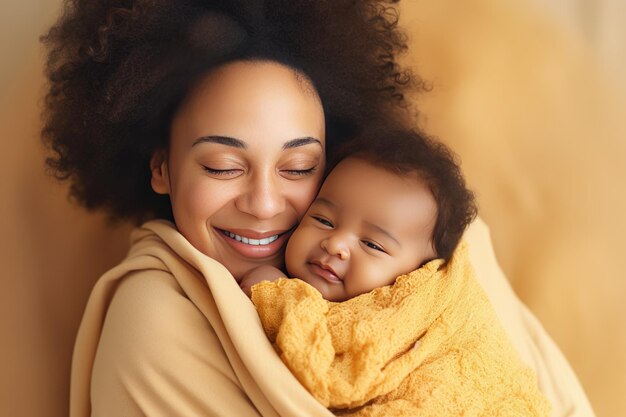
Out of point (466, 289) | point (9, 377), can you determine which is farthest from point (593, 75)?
point (9, 377)

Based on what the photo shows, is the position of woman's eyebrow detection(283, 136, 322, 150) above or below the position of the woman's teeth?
above

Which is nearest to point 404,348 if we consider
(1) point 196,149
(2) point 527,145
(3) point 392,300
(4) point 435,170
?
(3) point 392,300

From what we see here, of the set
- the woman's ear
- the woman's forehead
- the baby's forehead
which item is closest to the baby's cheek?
the baby's forehead

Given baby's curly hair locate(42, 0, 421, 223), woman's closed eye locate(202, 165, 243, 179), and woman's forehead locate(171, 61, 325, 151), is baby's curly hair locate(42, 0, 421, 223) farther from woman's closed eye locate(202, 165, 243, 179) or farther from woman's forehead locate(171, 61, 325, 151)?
woman's closed eye locate(202, 165, 243, 179)

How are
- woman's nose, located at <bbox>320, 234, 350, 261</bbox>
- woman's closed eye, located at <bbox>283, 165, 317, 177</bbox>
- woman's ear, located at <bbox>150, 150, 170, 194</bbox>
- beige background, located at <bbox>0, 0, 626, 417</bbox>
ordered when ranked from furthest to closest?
1. beige background, located at <bbox>0, 0, 626, 417</bbox>
2. woman's ear, located at <bbox>150, 150, 170, 194</bbox>
3. woman's closed eye, located at <bbox>283, 165, 317, 177</bbox>
4. woman's nose, located at <bbox>320, 234, 350, 261</bbox>

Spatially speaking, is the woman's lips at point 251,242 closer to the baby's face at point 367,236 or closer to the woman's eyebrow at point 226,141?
the baby's face at point 367,236

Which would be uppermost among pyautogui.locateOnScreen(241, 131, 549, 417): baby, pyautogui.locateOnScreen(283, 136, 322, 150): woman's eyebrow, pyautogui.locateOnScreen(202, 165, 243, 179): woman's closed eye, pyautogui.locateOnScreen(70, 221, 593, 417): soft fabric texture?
pyautogui.locateOnScreen(283, 136, 322, 150): woman's eyebrow

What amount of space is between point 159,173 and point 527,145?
1.24 m

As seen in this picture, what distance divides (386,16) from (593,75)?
0.84 metres

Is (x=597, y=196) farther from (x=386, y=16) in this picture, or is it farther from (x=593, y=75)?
(x=386, y=16)

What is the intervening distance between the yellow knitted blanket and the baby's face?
0.05m

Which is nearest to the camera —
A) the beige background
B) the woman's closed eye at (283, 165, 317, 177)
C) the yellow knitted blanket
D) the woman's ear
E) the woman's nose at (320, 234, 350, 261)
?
the yellow knitted blanket

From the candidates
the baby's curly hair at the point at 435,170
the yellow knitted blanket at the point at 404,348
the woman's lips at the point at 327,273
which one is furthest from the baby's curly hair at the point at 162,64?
the yellow knitted blanket at the point at 404,348

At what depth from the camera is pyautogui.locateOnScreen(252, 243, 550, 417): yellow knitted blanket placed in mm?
1443
